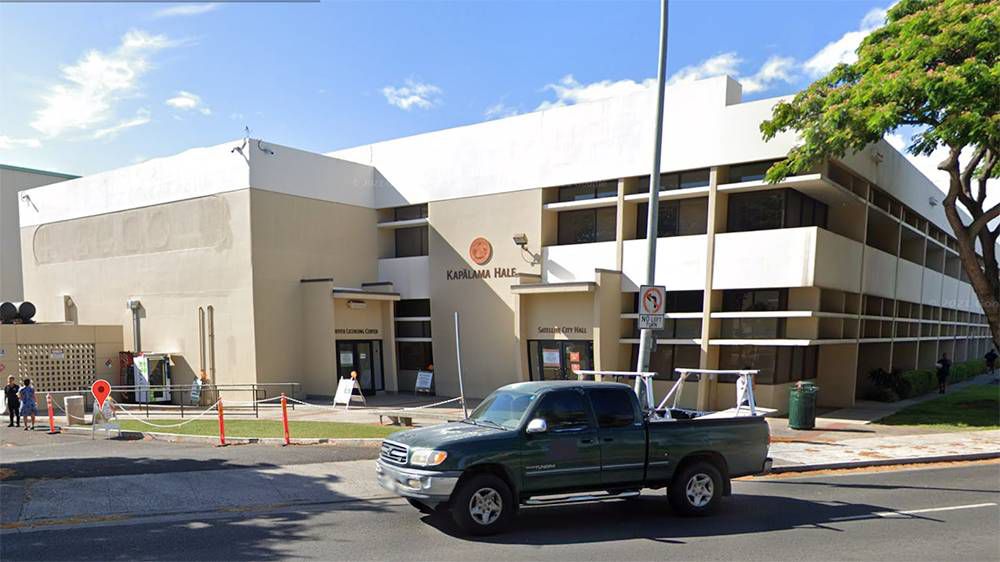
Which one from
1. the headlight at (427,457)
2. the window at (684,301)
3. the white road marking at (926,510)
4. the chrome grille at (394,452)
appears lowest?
the white road marking at (926,510)

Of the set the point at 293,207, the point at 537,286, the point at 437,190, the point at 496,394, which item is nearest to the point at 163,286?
the point at 293,207

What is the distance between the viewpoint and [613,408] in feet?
28.8

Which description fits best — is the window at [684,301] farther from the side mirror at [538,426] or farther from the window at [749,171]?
the side mirror at [538,426]

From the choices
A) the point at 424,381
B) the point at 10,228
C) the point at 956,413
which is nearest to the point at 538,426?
the point at 424,381

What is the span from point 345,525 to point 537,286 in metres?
14.5

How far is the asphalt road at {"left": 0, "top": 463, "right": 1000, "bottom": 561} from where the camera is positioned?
724 cm

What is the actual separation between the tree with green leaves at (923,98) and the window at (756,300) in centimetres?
361

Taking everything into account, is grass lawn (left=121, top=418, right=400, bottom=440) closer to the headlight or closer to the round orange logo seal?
the headlight

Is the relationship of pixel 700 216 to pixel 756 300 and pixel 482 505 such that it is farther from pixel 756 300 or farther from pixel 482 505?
pixel 482 505

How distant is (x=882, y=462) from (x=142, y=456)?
47.6 feet

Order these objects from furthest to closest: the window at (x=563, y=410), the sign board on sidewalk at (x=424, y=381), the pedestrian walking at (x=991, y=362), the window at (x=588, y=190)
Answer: the pedestrian walking at (x=991, y=362)
the sign board on sidewalk at (x=424, y=381)
the window at (x=588, y=190)
the window at (x=563, y=410)

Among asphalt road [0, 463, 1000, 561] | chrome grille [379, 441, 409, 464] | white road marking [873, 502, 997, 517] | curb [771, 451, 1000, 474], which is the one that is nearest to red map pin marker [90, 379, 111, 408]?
asphalt road [0, 463, 1000, 561]

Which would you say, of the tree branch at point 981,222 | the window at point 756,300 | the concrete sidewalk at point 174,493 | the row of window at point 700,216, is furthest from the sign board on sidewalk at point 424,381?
the tree branch at point 981,222

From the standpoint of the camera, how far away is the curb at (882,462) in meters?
12.3
